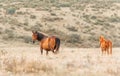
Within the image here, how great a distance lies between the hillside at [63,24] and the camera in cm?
4059

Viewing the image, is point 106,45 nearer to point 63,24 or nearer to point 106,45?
point 106,45

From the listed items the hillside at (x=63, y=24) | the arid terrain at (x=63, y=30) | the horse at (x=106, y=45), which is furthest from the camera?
the hillside at (x=63, y=24)

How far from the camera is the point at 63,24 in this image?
1887 inches

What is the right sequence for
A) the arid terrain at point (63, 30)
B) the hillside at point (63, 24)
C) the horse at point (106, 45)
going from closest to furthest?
the arid terrain at point (63, 30) < the horse at point (106, 45) < the hillside at point (63, 24)

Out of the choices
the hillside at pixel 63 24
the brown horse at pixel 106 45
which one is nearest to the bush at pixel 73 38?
the hillside at pixel 63 24

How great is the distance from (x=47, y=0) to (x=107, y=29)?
27.8 meters

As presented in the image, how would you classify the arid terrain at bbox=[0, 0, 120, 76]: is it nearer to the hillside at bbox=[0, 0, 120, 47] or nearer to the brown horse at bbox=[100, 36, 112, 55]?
the hillside at bbox=[0, 0, 120, 47]

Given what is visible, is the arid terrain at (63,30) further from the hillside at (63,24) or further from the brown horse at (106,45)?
the brown horse at (106,45)

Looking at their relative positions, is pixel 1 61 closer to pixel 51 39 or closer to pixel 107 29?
pixel 51 39

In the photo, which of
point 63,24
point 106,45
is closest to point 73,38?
point 63,24

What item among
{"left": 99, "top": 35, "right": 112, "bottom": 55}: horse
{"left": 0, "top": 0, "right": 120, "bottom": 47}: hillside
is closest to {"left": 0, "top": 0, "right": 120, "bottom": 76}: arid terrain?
{"left": 0, "top": 0, "right": 120, "bottom": 47}: hillside

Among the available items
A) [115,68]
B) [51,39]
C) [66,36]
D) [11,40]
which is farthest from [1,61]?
[66,36]

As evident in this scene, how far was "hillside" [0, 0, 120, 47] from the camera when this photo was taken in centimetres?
4059

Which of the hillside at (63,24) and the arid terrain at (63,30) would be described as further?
the hillside at (63,24)
